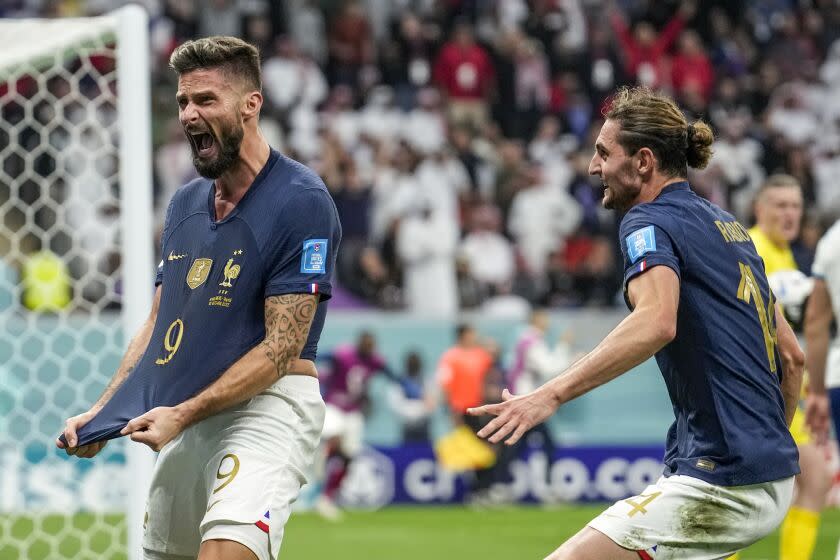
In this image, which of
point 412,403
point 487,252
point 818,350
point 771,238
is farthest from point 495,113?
point 818,350

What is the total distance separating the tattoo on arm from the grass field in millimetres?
4109

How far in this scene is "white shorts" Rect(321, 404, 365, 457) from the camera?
1402 cm

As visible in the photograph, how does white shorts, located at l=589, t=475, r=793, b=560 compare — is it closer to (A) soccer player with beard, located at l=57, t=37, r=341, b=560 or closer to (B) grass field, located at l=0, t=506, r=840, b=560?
(A) soccer player with beard, located at l=57, t=37, r=341, b=560

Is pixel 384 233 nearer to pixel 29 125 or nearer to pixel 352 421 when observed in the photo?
pixel 352 421

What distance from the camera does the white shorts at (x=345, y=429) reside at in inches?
552

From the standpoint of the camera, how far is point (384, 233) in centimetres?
1594

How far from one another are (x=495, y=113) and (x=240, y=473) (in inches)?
577

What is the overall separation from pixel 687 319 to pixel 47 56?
13.4ft

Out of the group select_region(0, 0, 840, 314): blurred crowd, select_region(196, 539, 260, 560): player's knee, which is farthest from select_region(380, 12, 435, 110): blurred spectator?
select_region(196, 539, 260, 560): player's knee

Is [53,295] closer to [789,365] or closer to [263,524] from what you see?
[263,524]

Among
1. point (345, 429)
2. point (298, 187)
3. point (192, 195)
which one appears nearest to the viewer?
point (298, 187)

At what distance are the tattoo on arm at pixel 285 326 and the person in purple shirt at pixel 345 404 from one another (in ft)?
31.2

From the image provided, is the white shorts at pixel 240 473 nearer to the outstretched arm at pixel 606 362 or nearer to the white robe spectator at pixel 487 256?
the outstretched arm at pixel 606 362

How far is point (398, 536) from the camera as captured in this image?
1185cm
